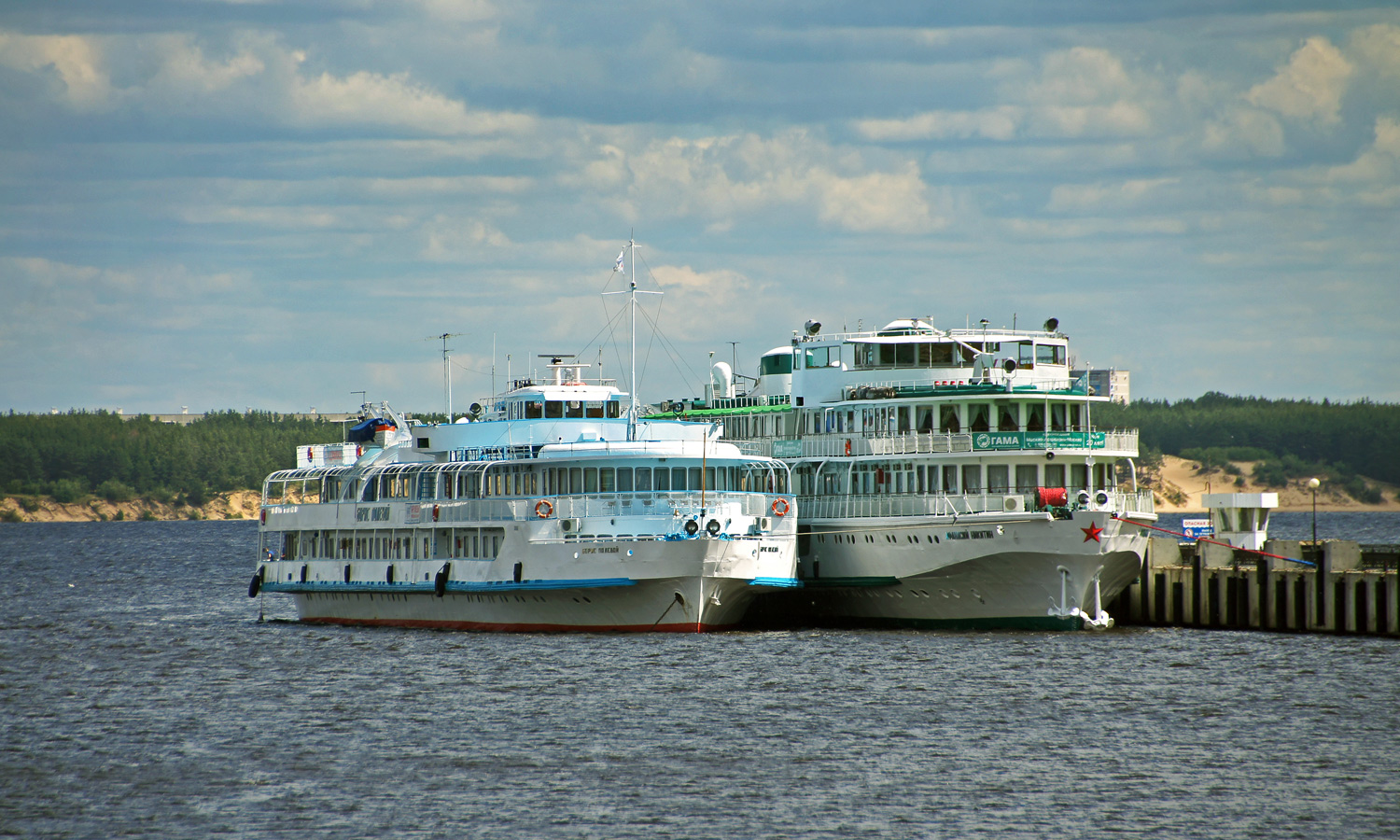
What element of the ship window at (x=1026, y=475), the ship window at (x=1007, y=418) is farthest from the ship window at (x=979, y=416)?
the ship window at (x=1026, y=475)

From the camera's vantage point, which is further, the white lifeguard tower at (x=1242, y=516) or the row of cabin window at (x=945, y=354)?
the white lifeguard tower at (x=1242, y=516)

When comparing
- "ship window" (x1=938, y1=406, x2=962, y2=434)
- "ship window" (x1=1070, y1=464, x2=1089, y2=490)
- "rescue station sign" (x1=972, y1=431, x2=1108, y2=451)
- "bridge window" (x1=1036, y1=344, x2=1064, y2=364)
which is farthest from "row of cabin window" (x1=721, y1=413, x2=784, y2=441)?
"ship window" (x1=1070, y1=464, x2=1089, y2=490)

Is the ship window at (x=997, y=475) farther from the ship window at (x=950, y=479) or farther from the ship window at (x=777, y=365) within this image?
the ship window at (x=777, y=365)

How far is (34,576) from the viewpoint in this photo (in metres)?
113

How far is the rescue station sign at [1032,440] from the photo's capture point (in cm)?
5900

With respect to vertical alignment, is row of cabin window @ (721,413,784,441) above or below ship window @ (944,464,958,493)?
above

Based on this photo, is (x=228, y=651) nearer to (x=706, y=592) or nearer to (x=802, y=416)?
(x=706, y=592)

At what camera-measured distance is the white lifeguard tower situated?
65.2 metres

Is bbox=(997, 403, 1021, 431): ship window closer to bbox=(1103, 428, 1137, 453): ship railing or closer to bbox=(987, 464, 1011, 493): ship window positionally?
bbox=(987, 464, 1011, 493): ship window

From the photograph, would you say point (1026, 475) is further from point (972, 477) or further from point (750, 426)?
point (750, 426)

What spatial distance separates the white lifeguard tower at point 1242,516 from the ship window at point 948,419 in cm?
1050

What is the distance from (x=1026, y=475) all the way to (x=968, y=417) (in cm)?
282

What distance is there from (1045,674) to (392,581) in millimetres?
24653

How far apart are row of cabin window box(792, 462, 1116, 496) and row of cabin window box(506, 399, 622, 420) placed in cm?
1032
